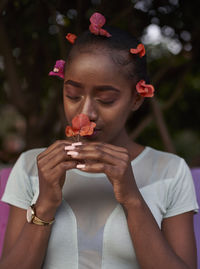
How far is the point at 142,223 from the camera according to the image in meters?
1.74

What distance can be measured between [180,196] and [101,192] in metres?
0.40

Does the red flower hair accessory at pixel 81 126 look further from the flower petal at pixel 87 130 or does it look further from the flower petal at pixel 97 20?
the flower petal at pixel 97 20

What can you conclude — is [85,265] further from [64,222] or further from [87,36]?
[87,36]

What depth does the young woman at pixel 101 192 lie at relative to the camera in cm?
166

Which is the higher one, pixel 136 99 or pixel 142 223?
pixel 136 99

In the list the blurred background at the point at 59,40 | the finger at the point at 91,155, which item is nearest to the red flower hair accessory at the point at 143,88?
the finger at the point at 91,155

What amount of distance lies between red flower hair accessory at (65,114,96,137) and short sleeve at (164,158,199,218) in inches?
22.2

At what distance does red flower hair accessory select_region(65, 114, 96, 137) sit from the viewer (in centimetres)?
166

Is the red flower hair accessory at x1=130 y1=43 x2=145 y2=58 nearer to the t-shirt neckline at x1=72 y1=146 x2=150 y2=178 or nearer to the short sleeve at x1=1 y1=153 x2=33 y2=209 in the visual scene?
the t-shirt neckline at x1=72 y1=146 x2=150 y2=178

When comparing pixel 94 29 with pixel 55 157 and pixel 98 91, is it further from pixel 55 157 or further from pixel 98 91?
pixel 55 157

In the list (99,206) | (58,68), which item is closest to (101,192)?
(99,206)

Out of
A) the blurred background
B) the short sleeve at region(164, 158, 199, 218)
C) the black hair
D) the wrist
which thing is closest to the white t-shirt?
the short sleeve at region(164, 158, 199, 218)

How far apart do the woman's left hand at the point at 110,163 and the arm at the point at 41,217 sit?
8 centimetres

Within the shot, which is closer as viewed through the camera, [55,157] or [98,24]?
[55,157]
